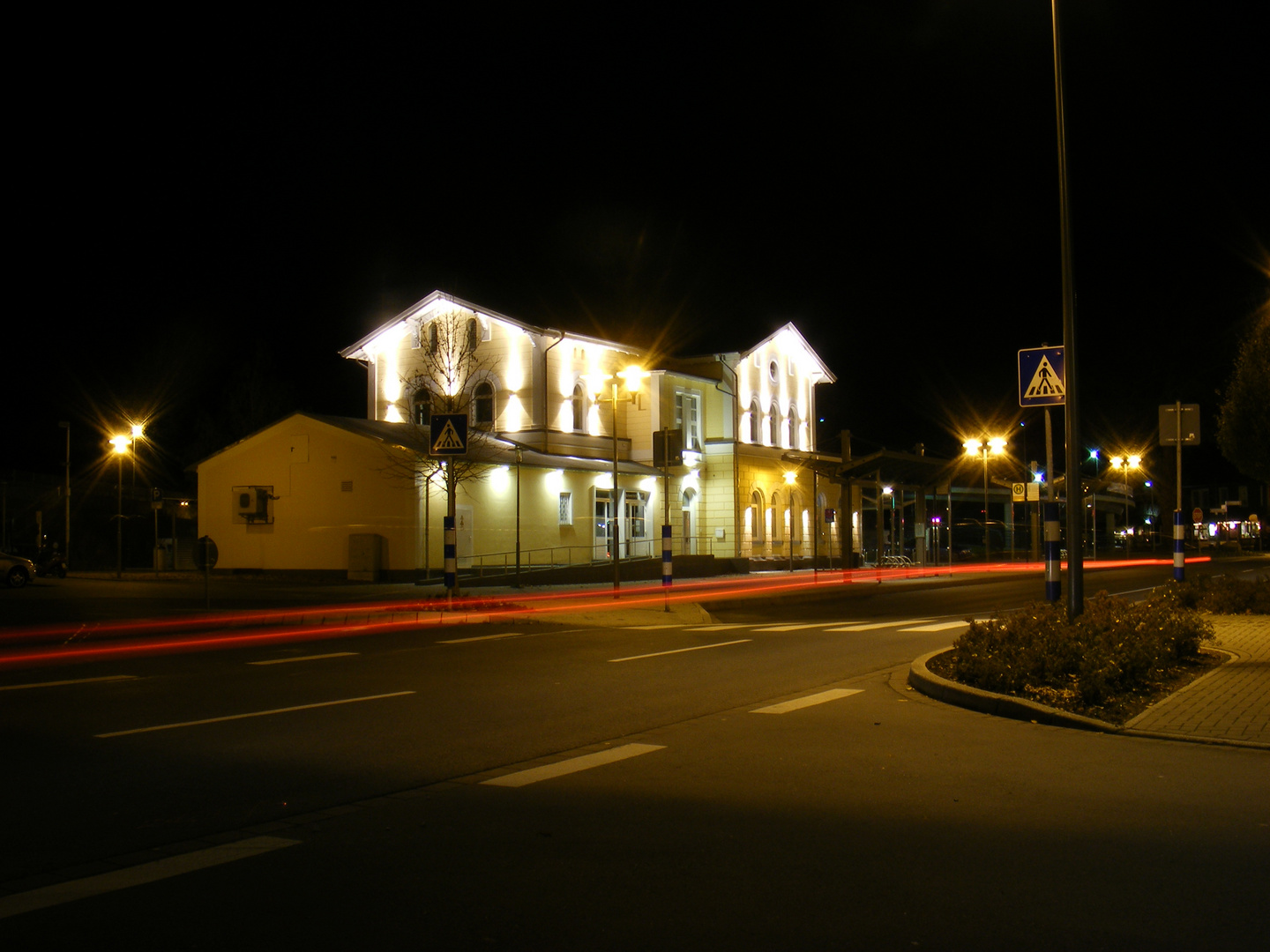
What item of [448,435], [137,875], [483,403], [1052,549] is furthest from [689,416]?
[137,875]

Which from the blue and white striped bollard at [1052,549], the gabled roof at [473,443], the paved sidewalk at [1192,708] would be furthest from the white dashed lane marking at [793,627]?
the gabled roof at [473,443]

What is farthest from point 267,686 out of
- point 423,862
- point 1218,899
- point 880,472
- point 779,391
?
point 779,391

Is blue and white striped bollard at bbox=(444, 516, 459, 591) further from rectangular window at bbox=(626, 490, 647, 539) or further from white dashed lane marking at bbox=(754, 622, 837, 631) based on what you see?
rectangular window at bbox=(626, 490, 647, 539)

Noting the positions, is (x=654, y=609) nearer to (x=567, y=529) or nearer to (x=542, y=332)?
(x=567, y=529)

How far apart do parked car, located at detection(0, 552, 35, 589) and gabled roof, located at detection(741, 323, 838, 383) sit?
27.0 metres

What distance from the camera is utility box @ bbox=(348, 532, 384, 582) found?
3306cm

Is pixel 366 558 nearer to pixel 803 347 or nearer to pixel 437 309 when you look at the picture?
pixel 437 309

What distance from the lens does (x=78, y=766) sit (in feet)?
23.9

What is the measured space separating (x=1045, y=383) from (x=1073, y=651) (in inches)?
191

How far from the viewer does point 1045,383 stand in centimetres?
1401

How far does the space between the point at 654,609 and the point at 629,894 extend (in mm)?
16661

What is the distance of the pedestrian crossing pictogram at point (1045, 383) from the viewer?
13.9 m

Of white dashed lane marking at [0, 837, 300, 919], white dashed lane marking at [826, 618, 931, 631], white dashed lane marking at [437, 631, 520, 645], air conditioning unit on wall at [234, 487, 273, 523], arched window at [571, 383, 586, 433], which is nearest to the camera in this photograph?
white dashed lane marking at [0, 837, 300, 919]

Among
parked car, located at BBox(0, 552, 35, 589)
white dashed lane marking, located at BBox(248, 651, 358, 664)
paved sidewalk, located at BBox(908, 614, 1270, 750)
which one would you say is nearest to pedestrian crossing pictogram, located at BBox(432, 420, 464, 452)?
white dashed lane marking, located at BBox(248, 651, 358, 664)
